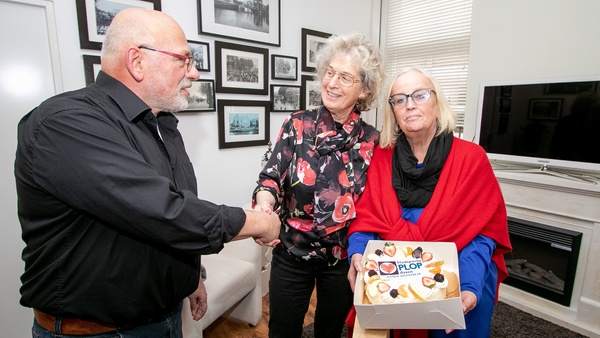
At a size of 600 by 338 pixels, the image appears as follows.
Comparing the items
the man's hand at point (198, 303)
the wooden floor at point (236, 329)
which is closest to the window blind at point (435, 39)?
the wooden floor at point (236, 329)

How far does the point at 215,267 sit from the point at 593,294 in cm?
266

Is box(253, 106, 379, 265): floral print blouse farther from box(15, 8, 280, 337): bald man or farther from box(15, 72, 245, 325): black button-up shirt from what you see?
box(15, 72, 245, 325): black button-up shirt

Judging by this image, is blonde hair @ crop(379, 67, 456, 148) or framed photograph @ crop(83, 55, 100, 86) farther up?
framed photograph @ crop(83, 55, 100, 86)

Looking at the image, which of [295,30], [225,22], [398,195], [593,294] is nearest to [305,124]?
[398,195]

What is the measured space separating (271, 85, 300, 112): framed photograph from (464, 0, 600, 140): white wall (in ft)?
5.29

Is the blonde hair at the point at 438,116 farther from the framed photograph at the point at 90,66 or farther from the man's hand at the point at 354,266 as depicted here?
the framed photograph at the point at 90,66

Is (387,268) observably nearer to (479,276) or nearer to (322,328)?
(479,276)

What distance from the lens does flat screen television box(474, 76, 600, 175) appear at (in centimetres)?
236

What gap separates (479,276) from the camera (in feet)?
3.61

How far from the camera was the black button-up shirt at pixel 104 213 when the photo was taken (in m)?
0.75

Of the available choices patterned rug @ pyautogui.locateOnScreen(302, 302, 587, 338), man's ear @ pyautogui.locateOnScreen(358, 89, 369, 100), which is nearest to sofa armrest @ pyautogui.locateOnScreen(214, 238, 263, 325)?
patterned rug @ pyautogui.locateOnScreen(302, 302, 587, 338)

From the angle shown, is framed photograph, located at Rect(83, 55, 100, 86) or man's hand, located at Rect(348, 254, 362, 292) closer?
man's hand, located at Rect(348, 254, 362, 292)

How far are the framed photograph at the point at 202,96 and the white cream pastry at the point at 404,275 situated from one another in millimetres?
1772

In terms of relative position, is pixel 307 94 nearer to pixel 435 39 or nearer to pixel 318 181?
pixel 435 39
